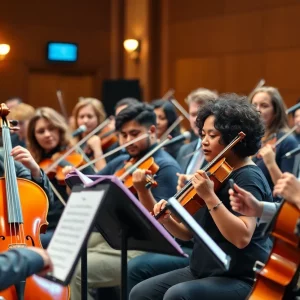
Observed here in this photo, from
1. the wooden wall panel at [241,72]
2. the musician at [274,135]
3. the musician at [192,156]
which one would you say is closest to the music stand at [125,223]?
the musician at [192,156]

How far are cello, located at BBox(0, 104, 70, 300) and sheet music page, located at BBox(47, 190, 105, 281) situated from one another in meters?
0.61

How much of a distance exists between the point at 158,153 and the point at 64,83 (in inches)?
209

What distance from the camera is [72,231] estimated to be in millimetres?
1755

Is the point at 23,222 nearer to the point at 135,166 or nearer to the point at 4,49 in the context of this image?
the point at 135,166

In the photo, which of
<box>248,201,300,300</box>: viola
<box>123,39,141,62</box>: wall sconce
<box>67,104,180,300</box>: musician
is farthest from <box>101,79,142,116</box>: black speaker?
<box>248,201,300,300</box>: viola

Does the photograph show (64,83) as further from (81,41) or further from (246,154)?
(246,154)

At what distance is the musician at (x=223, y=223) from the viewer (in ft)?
7.09

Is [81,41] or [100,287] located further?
[81,41]

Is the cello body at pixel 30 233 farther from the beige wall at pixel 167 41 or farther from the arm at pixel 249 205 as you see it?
the beige wall at pixel 167 41

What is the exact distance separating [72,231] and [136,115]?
61.7 inches

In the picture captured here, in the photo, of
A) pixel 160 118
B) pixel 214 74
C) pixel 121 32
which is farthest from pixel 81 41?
pixel 160 118

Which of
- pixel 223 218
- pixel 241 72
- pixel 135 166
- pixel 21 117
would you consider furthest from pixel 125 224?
pixel 241 72

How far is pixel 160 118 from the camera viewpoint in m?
4.36

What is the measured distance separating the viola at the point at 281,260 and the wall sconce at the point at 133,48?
6.28 meters
